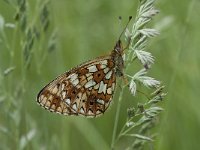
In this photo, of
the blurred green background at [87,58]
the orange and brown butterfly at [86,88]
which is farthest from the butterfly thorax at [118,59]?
the blurred green background at [87,58]

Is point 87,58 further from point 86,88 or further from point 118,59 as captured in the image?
point 118,59

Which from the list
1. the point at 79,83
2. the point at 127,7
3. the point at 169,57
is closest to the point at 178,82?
the point at 169,57

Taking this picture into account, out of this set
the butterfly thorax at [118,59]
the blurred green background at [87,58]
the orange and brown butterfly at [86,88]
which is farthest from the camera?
the blurred green background at [87,58]

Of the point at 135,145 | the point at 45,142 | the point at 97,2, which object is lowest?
the point at 135,145

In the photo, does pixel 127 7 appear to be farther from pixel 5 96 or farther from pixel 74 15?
pixel 5 96

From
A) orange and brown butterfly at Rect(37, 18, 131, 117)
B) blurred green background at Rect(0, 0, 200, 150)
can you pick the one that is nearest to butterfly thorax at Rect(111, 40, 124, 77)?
orange and brown butterfly at Rect(37, 18, 131, 117)

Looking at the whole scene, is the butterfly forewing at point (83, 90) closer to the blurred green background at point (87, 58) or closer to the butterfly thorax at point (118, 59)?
the butterfly thorax at point (118, 59)

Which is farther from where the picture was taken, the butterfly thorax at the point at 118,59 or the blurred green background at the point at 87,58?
the blurred green background at the point at 87,58
